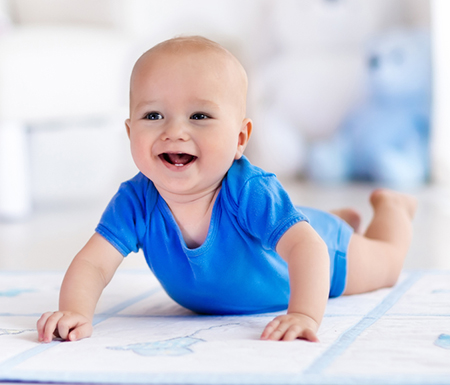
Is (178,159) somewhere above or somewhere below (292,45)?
Answer: below

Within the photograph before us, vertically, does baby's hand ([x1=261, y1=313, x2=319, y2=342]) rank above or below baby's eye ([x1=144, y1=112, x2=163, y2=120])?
below

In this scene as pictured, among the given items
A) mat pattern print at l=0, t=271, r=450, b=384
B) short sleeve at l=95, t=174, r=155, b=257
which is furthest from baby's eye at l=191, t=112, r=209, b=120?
mat pattern print at l=0, t=271, r=450, b=384

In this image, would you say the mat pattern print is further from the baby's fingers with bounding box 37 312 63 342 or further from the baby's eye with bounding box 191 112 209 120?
the baby's eye with bounding box 191 112 209 120

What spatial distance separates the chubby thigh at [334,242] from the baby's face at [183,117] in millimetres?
208

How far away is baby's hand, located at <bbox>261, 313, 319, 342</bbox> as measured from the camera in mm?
625

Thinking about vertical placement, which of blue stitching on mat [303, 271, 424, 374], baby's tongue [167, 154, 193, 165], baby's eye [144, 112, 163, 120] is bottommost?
blue stitching on mat [303, 271, 424, 374]

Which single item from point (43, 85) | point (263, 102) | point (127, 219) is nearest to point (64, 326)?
point (127, 219)

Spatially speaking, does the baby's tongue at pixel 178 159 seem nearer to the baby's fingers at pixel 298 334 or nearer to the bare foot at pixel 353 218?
the baby's fingers at pixel 298 334

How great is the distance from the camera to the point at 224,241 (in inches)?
29.9

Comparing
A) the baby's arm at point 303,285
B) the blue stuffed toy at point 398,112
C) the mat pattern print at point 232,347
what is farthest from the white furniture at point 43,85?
the baby's arm at point 303,285

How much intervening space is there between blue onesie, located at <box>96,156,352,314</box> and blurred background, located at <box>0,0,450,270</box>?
19.0 inches

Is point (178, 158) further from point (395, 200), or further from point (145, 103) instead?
point (395, 200)

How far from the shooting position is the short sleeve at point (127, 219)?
0.78 metres

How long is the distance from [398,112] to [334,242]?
77.0 inches
